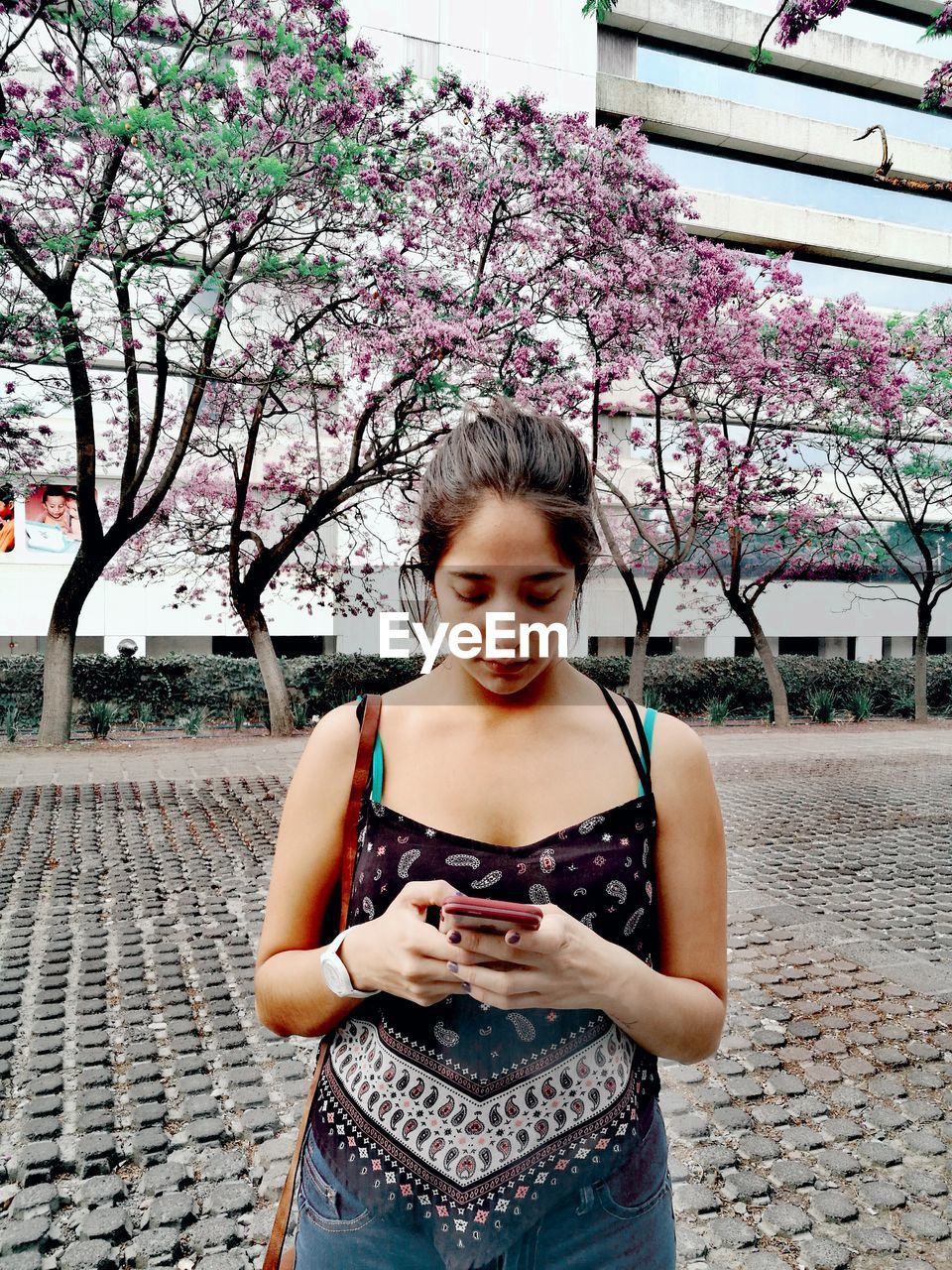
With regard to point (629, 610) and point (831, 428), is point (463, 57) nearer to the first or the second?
point (831, 428)

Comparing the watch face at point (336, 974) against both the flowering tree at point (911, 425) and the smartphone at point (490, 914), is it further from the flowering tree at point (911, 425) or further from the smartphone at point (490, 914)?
the flowering tree at point (911, 425)

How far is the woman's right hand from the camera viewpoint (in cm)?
99

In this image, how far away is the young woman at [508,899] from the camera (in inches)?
44.5

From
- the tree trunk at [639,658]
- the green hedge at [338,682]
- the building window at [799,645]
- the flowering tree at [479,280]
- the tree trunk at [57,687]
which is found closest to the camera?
the flowering tree at [479,280]

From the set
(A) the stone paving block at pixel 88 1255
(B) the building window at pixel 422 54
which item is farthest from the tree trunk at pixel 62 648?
(B) the building window at pixel 422 54

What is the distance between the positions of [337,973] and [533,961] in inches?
11.2

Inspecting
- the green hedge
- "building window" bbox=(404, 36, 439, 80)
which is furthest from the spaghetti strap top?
"building window" bbox=(404, 36, 439, 80)

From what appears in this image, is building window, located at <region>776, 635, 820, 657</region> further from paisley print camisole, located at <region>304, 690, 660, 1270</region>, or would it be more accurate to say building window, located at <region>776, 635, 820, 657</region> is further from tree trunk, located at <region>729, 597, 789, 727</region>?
paisley print camisole, located at <region>304, 690, 660, 1270</region>

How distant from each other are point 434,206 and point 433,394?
2672 mm

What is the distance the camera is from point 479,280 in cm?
1216

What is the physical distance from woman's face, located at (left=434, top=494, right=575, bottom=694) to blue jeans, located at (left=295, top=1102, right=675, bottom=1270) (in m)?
0.67

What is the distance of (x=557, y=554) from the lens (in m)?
1.22

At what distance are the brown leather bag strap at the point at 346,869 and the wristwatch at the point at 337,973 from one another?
10cm

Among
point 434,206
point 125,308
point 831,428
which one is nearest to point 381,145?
point 434,206
